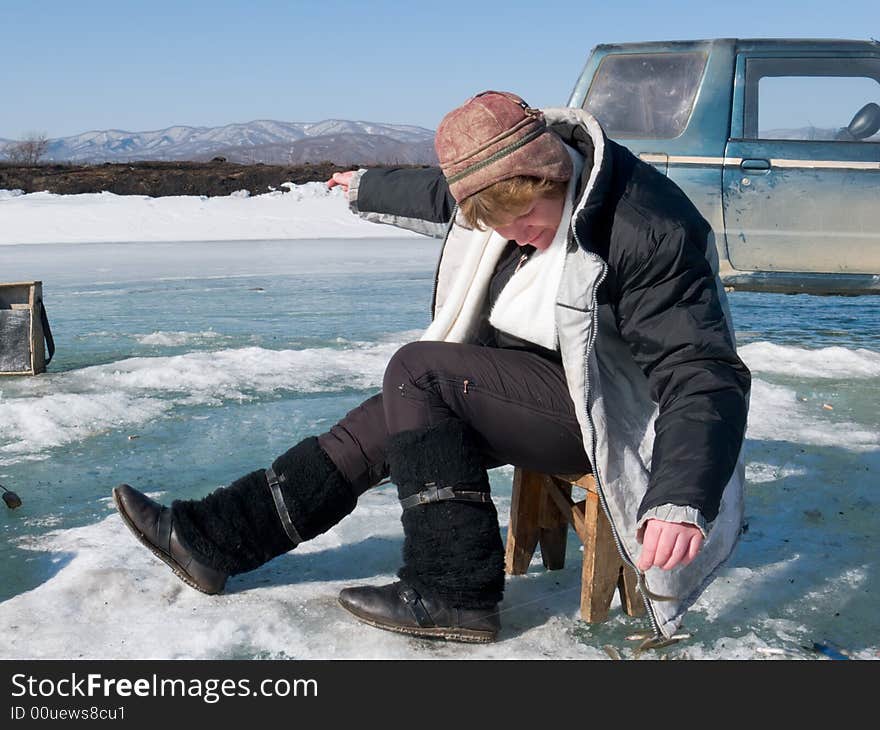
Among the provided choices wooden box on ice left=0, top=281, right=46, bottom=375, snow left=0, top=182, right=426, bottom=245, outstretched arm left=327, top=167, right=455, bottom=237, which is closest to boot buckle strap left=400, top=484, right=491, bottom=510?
outstretched arm left=327, top=167, right=455, bottom=237

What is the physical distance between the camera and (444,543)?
2.30 metres

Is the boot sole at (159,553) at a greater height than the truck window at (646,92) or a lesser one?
lesser

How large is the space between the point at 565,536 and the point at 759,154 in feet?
12.3

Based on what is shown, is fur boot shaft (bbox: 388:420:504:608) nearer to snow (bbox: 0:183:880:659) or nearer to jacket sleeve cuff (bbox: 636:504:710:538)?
snow (bbox: 0:183:880:659)

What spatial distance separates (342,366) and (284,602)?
305 centimetres

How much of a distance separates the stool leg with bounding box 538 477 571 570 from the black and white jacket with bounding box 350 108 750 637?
20.5 inches

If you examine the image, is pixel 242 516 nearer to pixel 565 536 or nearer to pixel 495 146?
pixel 565 536

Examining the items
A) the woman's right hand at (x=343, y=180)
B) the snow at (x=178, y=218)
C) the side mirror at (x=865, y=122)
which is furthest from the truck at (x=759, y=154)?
the snow at (x=178, y=218)

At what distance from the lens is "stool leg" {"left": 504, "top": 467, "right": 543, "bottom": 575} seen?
8.87 feet

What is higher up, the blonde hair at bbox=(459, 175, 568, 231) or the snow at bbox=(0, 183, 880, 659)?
the blonde hair at bbox=(459, 175, 568, 231)

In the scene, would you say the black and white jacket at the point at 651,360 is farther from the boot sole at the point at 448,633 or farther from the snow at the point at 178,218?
the snow at the point at 178,218

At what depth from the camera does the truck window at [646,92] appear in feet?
19.5

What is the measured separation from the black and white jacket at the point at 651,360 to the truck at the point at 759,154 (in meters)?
3.84
